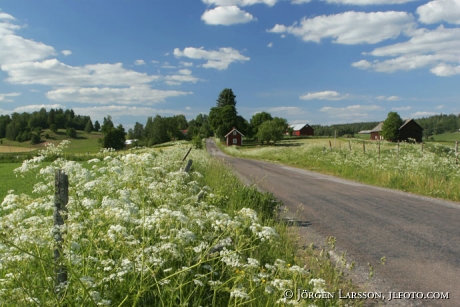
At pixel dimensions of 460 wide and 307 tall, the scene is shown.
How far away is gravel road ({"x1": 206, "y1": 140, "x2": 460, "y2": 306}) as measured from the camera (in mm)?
5690

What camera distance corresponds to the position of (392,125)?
293 feet

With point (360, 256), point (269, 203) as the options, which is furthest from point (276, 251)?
point (269, 203)

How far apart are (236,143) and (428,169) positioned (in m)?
71.0

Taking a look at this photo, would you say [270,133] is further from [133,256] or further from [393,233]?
[133,256]

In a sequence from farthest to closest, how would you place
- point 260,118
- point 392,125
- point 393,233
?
point 260,118
point 392,125
point 393,233

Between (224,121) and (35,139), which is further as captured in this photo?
(35,139)

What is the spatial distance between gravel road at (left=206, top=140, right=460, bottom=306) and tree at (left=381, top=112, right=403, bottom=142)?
273 ft

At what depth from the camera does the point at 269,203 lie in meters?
9.76

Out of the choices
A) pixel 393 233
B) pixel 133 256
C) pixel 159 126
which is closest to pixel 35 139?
pixel 159 126

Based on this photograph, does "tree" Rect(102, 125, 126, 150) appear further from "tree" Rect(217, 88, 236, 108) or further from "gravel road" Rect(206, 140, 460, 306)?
"gravel road" Rect(206, 140, 460, 306)

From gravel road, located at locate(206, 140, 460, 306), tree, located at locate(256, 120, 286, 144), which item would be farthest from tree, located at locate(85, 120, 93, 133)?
gravel road, located at locate(206, 140, 460, 306)

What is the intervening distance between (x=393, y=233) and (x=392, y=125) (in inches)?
3568

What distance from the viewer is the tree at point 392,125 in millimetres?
88875

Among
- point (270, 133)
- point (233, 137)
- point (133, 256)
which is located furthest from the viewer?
point (233, 137)
